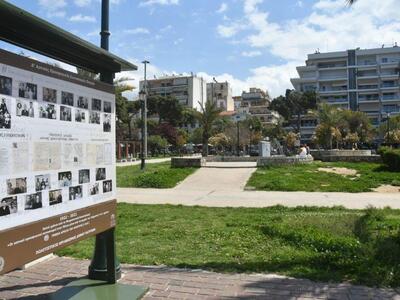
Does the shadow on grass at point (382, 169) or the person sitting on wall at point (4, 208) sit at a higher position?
the person sitting on wall at point (4, 208)

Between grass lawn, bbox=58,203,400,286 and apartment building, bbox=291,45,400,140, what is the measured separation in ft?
331

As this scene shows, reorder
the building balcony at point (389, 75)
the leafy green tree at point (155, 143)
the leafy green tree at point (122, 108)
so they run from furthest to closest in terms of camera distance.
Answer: the building balcony at point (389, 75) < the leafy green tree at point (155, 143) < the leafy green tree at point (122, 108)

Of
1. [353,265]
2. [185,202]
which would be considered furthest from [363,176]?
[353,265]

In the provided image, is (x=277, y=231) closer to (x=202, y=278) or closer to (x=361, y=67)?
(x=202, y=278)

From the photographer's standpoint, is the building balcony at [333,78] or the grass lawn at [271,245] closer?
the grass lawn at [271,245]

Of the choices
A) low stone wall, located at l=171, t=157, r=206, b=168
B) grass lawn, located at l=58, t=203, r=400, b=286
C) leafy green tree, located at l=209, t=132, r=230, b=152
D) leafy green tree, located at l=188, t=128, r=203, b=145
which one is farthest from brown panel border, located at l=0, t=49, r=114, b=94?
leafy green tree, located at l=188, t=128, r=203, b=145

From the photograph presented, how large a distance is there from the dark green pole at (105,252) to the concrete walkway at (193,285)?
221mm

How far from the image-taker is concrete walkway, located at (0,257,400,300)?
5402 mm

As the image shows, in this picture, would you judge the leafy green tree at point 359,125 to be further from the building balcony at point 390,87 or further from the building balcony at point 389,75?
the building balcony at point 389,75

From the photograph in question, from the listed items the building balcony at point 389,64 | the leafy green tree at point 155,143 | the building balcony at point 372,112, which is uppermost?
the building balcony at point 389,64

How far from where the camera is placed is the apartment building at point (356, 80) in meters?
110

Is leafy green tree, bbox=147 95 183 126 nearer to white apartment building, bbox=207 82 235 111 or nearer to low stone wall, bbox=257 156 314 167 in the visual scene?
white apartment building, bbox=207 82 235 111

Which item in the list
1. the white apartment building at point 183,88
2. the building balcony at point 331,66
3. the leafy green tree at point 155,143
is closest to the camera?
the leafy green tree at point 155,143

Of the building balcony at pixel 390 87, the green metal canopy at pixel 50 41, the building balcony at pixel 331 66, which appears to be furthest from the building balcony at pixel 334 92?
the green metal canopy at pixel 50 41
